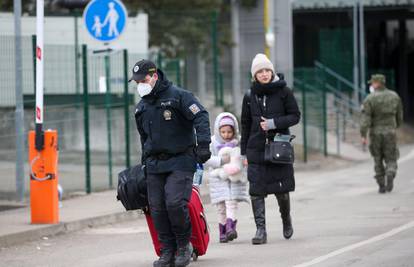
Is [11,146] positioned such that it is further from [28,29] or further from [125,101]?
[28,29]

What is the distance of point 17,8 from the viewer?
52.5ft

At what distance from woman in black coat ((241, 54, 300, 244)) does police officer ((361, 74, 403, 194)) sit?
232 inches

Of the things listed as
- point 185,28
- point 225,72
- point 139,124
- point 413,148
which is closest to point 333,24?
point 413,148

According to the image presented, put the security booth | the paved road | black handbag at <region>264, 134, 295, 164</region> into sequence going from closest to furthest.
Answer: the paved road < black handbag at <region>264, 134, 295, 164</region> < the security booth

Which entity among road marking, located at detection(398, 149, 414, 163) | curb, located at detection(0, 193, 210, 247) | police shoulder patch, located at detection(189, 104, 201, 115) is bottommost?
road marking, located at detection(398, 149, 414, 163)

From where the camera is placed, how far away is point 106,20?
16750 mm

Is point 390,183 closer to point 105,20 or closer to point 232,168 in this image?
point 105,20

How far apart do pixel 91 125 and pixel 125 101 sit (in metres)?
1.09

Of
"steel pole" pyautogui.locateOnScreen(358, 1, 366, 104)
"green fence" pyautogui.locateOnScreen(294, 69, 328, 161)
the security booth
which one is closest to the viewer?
"green fence" pyautogui.locateOnScreen(294, 69, 328, 161)

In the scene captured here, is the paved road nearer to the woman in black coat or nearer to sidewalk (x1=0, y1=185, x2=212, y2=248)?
sidewalk (x1=0, y1=185, x2=212, y2=248)

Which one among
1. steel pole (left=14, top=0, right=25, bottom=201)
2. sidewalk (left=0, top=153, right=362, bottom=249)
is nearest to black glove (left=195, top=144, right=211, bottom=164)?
sidewalk (left=0, top=153, right=362, bottom=249)

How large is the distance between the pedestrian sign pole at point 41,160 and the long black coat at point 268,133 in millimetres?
2857

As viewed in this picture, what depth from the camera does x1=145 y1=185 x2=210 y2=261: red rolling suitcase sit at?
391 inches

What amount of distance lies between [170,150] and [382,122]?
828 centimetres
